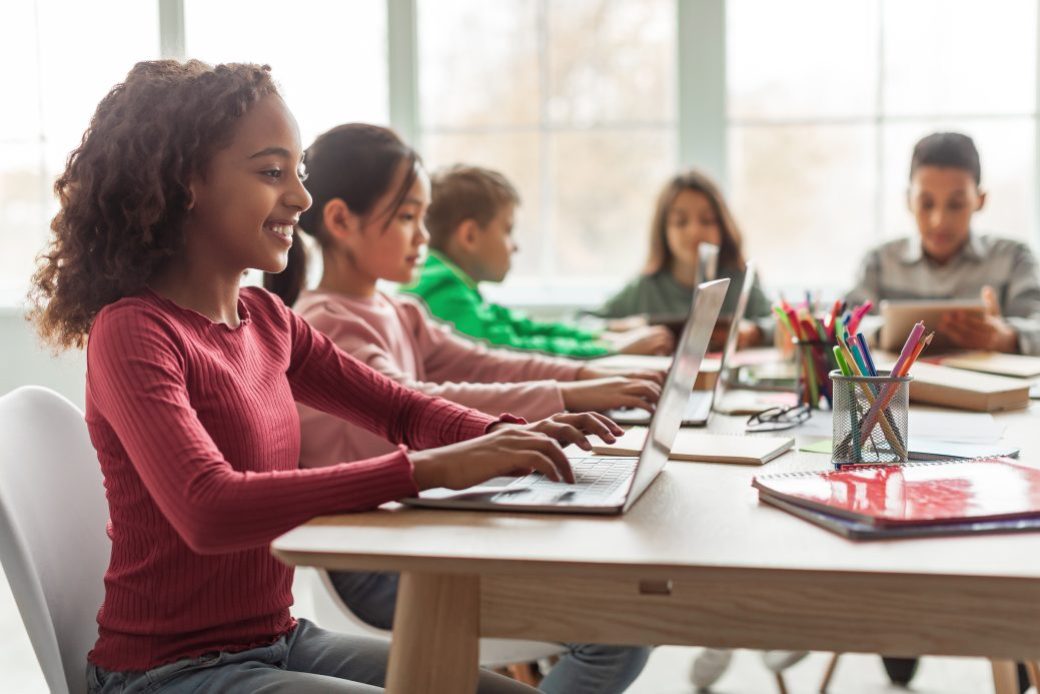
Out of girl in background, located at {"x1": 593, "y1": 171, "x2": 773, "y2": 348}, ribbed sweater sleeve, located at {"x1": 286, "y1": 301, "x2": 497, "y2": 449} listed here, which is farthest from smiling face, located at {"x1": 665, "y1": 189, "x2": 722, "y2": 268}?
ribbed sweater sleeve, located at {"x1": 286, "y1": 301, "x2": 497, "y2": 449}

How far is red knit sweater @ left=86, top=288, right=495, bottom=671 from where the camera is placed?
922 mm

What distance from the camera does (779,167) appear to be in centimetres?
372

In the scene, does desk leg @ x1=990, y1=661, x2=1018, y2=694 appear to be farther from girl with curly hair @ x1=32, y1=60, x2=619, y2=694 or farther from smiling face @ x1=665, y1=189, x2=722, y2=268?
smiling face @ x1=665, y1=189, x2=722, y2=268

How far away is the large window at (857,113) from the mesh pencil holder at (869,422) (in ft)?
8.79

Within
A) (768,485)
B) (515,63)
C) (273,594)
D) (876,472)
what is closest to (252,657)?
(273,594)

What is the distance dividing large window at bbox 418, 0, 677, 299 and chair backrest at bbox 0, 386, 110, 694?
104 inches

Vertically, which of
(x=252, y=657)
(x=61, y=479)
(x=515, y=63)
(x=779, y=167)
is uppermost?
(x=515, y=63)

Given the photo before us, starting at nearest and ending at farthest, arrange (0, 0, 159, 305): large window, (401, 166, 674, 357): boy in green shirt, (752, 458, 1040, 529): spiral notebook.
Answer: (752, 458, 1040, 529): spiral notebook < (401, 166, 674, 357): boy in green shirt < (0, 0, 159, 305): large window

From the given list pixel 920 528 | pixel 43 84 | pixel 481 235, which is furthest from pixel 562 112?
pixel 920 528

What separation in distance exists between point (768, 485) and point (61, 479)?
761mm

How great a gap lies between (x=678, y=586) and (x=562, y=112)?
3.13 metres

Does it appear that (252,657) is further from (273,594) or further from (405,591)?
(405,591)

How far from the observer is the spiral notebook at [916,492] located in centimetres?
87

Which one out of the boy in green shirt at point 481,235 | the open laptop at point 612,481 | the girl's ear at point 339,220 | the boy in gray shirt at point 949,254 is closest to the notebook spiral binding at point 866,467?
the open laptop at point 612,481
